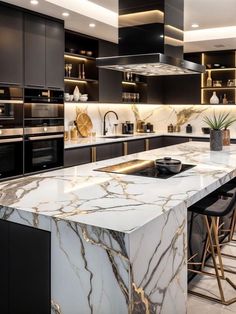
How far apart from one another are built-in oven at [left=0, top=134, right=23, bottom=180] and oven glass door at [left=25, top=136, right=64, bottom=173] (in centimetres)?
10

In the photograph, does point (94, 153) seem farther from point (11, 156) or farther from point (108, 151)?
point (11, 156)

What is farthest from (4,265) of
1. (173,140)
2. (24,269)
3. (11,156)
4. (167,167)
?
(173,140)

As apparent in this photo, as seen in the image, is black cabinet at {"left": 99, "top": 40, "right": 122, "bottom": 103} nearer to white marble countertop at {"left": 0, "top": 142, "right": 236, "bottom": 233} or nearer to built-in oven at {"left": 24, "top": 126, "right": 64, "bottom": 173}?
built-in oven at {"left": 24, "top": 126, "right": 64, "bottom": 173}

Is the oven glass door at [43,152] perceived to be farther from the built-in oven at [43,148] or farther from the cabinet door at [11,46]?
the cabinet door at [11,46]

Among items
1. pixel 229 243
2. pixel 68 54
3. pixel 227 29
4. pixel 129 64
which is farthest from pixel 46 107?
pixel 227 29

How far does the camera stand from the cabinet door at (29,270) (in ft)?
6.29

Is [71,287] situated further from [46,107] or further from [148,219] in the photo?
[46,107]

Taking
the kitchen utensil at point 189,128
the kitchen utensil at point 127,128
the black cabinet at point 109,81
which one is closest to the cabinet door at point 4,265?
the black cabinet at point 109,81

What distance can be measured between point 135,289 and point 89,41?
5.01 m

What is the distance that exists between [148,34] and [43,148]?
1976 mm

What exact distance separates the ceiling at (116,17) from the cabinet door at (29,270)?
300 cm

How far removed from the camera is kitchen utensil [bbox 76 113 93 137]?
20.2 feet

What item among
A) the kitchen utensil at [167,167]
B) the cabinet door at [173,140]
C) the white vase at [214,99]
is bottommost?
the kitchen utensil at [167,167]

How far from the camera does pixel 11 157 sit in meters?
4.32
